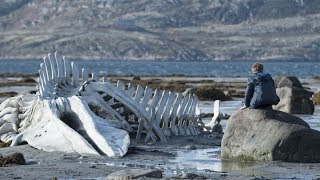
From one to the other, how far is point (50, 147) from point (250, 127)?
407 centimetres

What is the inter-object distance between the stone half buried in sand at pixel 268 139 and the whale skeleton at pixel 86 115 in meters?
2.22

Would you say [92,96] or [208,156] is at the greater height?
[92,96]

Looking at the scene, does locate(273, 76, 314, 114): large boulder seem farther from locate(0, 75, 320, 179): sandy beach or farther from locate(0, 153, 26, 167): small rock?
locate(0, 153, 26, 167): small rock

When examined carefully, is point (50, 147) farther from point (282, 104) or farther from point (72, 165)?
→ point (282, 104)

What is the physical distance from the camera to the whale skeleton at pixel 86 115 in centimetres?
1852

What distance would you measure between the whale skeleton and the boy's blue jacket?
2.59m

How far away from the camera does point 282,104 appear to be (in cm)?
3797

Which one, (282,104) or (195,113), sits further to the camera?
(282,104)

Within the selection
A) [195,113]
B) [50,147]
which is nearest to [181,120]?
[195,113]

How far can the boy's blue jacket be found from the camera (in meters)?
19.5

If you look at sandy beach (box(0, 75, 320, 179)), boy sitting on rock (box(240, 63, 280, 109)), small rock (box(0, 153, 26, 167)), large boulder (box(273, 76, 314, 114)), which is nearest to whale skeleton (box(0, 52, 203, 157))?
sandy beach (box(0, 75, 320, 179))

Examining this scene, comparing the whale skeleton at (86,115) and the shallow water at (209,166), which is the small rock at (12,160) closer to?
the whale skeleton at (86,115)

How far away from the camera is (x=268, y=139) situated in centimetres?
1861

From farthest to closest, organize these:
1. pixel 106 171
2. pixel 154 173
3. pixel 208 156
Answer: pixel 208 156 → pixel 106 171 → pixel 154 173
